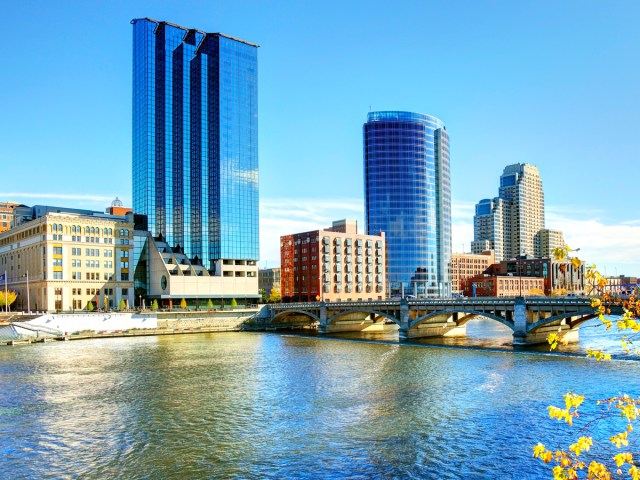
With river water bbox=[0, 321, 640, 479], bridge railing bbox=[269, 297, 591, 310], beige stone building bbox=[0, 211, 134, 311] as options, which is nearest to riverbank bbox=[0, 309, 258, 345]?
bridge railing bbox=[269, 297, 591, 310]

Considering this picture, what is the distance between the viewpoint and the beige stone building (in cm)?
17088

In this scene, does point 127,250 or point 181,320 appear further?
point 127,250

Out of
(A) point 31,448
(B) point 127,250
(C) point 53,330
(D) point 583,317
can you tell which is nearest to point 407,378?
(A) point 31,448

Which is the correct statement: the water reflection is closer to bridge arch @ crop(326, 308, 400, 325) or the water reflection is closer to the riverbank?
bridge arch @ crop(326, 308, 400, 325)

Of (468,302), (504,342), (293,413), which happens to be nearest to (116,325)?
(468,302)

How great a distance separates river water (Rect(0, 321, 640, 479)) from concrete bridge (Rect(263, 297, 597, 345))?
9.98 metres

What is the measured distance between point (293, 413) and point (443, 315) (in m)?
85.3

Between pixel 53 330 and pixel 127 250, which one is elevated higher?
pixel 127 250

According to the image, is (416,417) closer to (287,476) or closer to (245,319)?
(287,476)

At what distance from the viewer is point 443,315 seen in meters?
138

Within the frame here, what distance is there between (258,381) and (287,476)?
37.0m

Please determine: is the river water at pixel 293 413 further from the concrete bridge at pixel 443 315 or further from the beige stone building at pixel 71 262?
the beige stone building at pixel 71 262

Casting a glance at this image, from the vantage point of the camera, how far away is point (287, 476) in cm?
4097

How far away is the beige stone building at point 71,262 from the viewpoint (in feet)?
561
